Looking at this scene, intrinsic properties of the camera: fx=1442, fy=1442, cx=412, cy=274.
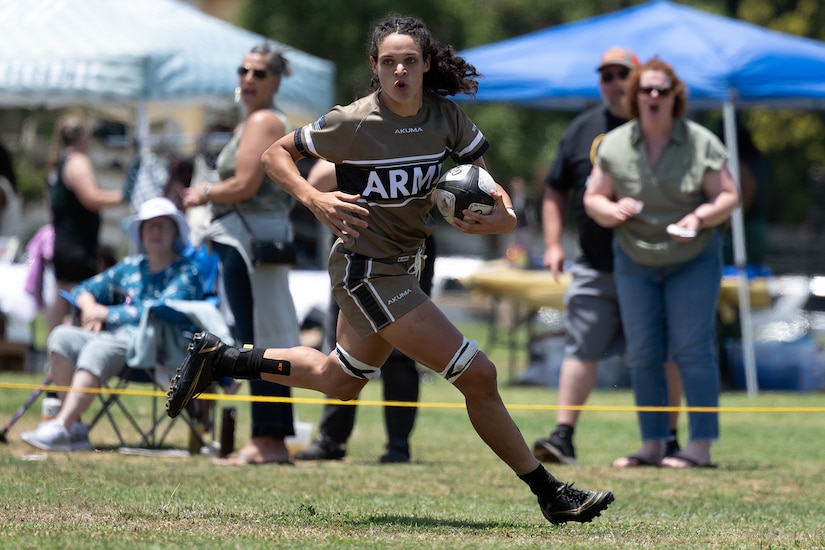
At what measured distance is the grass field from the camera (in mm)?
5031

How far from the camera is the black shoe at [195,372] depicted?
5.89m

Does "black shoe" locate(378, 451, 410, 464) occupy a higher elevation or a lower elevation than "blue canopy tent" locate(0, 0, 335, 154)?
lower

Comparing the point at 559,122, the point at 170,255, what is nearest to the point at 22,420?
the point at 170,255

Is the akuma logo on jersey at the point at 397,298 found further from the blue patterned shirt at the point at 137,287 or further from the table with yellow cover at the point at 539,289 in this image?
the table with yellow cover at the point at 539,289

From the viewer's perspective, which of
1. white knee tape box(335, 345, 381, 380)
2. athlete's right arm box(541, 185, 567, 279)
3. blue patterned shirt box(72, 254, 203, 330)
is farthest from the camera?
athlete's right arm box(541, 185, 567, 279)

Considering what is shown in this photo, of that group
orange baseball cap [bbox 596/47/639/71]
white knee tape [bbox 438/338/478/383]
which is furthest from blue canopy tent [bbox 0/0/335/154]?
white knee tape [bbox 438/338/478/383]

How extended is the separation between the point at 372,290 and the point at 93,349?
3351 mm

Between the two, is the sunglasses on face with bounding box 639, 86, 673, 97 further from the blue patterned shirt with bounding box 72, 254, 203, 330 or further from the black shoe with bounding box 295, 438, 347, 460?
the blue patterned shirt with bounding box 72, 254, 203, 330

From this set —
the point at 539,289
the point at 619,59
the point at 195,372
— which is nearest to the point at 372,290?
the point at 195,372

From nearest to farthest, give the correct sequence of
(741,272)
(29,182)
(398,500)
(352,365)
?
(352,365) < (398,500) < (741,272) < (29,182)

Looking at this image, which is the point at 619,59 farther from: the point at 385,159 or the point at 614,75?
the point at 385,159

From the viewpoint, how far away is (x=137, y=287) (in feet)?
28.3

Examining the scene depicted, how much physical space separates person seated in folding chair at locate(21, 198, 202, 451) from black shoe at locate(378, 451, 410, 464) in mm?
1378

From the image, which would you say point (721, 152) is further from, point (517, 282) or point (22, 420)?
point (517, 282)
